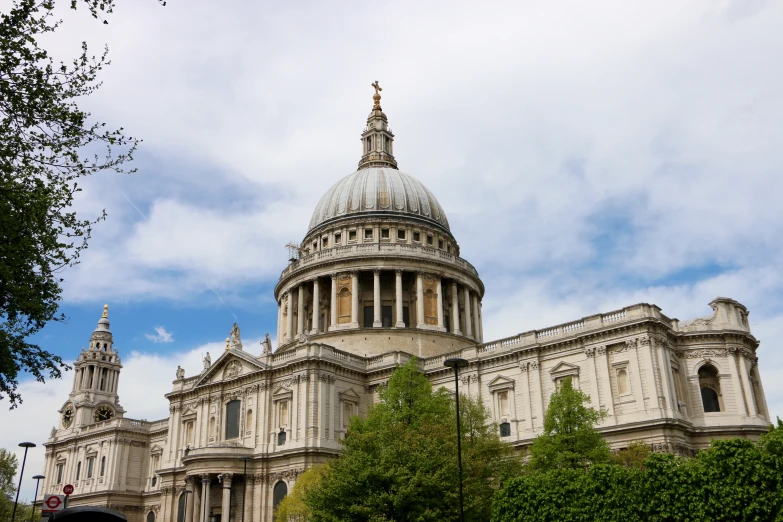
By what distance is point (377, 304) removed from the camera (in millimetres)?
69938

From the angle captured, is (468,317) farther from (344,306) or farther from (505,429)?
(505,429)

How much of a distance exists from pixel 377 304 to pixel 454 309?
340 inches

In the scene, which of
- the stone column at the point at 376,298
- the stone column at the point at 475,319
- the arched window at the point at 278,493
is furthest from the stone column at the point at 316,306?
the arched window at the point at 278,493

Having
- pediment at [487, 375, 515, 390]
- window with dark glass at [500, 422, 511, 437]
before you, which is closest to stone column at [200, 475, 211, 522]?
window with dark glass at [500, 422, 511, 437]

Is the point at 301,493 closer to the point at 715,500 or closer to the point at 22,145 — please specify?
the point at 715,500

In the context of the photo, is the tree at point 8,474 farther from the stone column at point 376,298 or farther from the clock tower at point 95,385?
the stone column at point 376,298

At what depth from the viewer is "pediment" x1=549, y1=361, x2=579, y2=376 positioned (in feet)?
169

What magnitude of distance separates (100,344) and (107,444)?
19.4m

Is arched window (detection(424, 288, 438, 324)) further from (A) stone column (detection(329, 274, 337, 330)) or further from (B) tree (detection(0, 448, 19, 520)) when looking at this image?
(B) tree (detection(0, 448, 19, 520))

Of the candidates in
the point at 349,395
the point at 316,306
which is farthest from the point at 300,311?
the point at 349,395

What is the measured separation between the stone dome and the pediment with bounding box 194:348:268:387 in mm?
22550

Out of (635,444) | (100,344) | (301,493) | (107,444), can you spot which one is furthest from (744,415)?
(100,344)

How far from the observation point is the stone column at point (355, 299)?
69.6m

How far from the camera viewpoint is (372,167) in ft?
286
